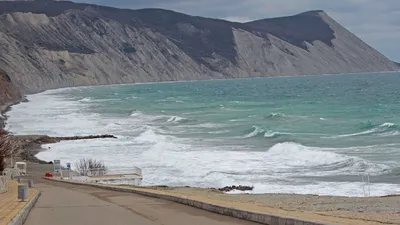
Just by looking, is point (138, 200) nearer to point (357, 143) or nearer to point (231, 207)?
point (231, 207)

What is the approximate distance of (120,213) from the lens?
45.1 ft

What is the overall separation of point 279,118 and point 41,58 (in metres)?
118

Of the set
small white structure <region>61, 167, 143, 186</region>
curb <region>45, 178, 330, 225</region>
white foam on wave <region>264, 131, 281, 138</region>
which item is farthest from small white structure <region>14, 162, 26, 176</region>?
curb <region>45, 178, 330, 225</region>

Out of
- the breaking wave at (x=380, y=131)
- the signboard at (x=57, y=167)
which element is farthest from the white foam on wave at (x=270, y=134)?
the signboard at (x=57, y=167)

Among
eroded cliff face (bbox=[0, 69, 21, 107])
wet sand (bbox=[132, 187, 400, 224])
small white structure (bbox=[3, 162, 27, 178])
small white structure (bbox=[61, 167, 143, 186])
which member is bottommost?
wet sand (bbox=[132, 187, 400, 224])

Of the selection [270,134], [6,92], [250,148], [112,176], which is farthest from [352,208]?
[6,92]

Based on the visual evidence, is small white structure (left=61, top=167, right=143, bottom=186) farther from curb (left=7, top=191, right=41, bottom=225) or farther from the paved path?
curb (left=7, top=191, right=41, bottom=225)

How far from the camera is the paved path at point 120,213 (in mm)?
12297

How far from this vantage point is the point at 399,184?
25.0 metres

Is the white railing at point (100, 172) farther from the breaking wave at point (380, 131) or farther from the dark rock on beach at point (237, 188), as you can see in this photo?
the breaking wave at point (380, 131)

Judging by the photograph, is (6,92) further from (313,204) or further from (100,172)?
(313,204)

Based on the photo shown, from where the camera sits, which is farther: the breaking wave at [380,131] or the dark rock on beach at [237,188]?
the breaking wave at [380,131]

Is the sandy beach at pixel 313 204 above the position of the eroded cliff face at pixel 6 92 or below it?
below

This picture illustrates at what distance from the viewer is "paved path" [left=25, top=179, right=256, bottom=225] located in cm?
1230
